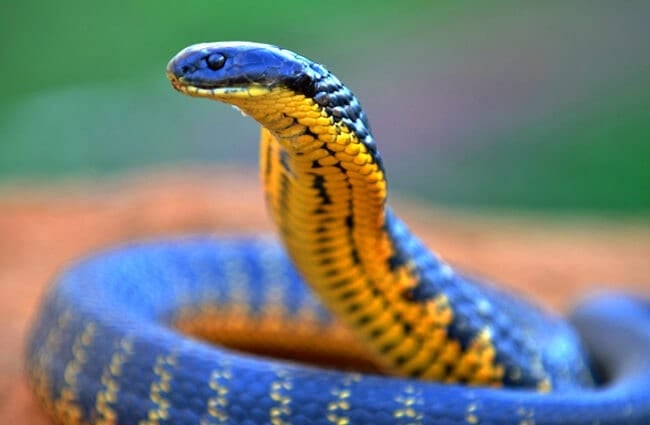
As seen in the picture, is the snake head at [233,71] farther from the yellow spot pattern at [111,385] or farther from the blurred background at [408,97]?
the blurred background at [408,97]

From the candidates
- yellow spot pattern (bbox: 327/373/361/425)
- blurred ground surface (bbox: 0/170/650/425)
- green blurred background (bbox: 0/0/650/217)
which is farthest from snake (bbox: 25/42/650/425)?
green blurred background (bbox: 0/0/650/217)

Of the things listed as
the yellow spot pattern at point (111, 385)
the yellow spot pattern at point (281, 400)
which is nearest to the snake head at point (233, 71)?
the yellow spot pattern at point (281, 400)

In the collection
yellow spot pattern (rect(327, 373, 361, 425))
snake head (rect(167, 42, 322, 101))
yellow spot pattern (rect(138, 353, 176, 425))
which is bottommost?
yellow spot pattern (rect(138, 353, 176, 425))

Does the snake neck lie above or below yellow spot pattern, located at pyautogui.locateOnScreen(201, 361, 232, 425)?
above

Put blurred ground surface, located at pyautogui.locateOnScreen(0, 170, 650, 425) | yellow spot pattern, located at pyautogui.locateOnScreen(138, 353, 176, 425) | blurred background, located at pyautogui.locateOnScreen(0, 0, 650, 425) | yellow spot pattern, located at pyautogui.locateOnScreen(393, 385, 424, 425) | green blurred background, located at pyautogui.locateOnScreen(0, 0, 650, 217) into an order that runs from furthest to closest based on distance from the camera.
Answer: green blurred background, located at pyautogui.locateOnScreen(0, 0, 650, 217), blurred background, located at pyautogui.locateOnScreen(0, 0, 650, 425), blurred ground surface, located at pyautogui.locateOnScreen(0, 170, 650, 425), yellow spot pattern, located at pyautogui.locateOnScreen(138, 353, 176, 425), yellow spot pattern, located at pyautogui.locateOnScreen(393, 385, 424, 425)

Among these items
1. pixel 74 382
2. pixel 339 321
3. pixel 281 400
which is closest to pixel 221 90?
pixel 281 400

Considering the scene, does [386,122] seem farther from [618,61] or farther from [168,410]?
[168,410]

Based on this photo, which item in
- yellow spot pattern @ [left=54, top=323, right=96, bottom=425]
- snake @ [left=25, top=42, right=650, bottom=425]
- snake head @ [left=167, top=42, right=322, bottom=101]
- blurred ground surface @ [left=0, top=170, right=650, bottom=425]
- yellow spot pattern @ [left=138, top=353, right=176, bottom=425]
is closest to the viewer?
snake head @ [left=167, top=42, right=322, bottom=101]

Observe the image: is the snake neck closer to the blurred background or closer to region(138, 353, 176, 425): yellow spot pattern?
region(138, 353, 176, 425): yellow spot pattern
